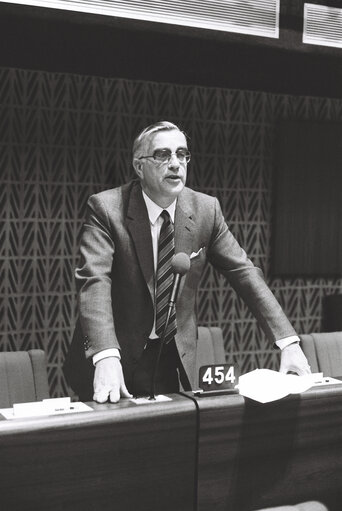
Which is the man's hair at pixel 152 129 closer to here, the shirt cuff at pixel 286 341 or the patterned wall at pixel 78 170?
the shirt cuff at pixel 286 341

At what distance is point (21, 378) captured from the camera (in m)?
2.98

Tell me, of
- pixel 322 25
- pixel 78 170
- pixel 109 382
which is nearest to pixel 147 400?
pixel 109 382

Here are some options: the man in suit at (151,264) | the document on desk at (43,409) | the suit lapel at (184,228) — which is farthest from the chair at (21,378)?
the document on desk at (43,409)

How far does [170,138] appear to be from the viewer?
2477 mm

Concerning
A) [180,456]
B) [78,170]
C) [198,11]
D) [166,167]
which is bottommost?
[180,456]

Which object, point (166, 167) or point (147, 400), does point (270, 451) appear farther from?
point (166, 167)

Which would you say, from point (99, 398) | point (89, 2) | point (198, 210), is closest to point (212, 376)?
point (99, 398)

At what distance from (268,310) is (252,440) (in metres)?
0.59

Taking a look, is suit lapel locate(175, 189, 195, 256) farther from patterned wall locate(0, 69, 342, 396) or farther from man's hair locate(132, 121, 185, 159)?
patterned wall locate(0, 69, 342, 396)

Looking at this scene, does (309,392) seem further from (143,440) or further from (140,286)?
(140,286)

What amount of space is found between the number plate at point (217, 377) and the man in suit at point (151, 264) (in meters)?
0.41

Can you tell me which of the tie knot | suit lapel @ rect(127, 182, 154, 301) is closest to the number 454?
suit lapel @ rect(127, 182, 154, 301)

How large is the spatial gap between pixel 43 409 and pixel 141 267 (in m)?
0.81

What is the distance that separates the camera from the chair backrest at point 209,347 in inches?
140
